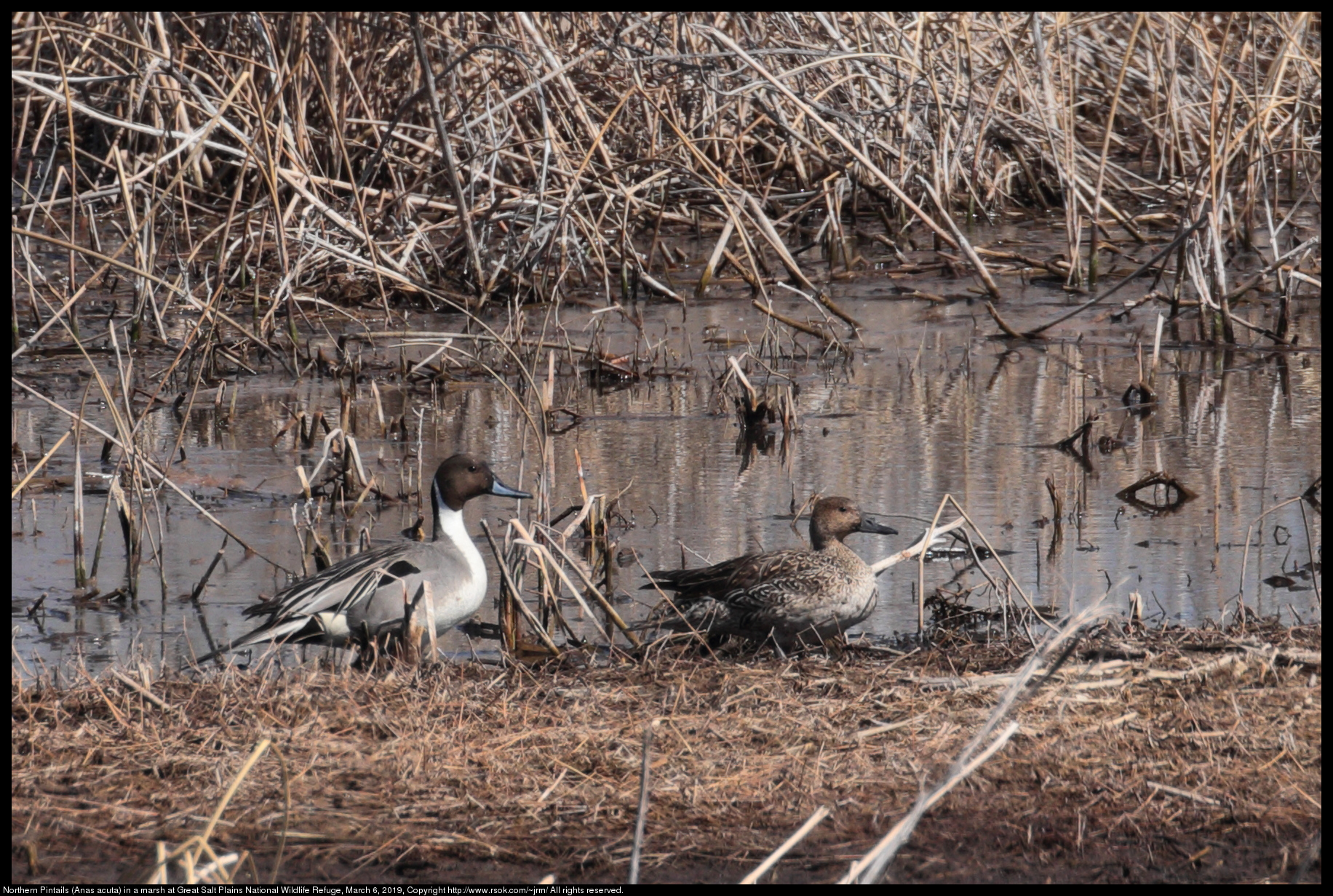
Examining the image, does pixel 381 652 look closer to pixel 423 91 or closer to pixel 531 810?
pixel 531 810

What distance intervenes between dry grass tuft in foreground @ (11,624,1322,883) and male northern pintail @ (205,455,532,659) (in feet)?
1.57

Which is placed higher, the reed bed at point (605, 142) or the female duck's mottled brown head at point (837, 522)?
the reed bed at point (605, 142)

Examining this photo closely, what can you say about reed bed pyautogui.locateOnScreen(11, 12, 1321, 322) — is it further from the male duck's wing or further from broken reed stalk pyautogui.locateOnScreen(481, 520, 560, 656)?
broken reed stalk pyautogui.locateOnScreen(481, 520, 560, 656)

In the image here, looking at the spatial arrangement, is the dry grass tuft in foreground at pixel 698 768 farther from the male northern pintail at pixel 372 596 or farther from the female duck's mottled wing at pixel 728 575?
the female duck's mottled wing at pixel 728 575

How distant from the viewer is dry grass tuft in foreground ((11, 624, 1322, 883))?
3.17 m

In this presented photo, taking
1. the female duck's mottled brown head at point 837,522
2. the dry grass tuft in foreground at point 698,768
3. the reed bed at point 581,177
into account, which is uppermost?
the reed bed at point 581,177

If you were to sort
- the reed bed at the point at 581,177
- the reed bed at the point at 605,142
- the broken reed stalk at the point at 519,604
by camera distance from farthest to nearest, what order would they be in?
the reed bed at the point at 605,142 < the reed bed at the point at 581,177 < the broken reed stalk at the point at 519,604

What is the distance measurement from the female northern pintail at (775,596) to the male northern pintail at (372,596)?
0.61 metres

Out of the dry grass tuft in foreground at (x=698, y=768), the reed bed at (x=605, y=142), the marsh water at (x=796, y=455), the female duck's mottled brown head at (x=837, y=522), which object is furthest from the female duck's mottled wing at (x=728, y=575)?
the reed bed at (x=605, y=142)

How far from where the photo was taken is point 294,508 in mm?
6148

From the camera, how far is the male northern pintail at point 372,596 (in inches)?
181

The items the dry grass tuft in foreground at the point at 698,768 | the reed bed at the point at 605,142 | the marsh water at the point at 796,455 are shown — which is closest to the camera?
the dry grass tuft in foreground at the point at 698,768

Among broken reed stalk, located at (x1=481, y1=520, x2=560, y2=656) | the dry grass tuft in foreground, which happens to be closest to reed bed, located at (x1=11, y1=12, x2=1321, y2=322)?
broken reed stalk, located at (x1=481, y1=520, x2=560, y2=656)
